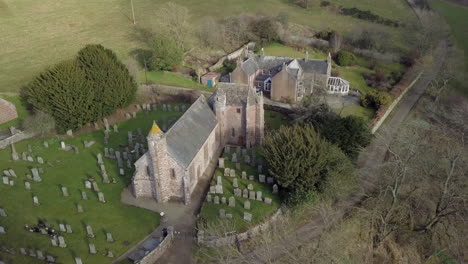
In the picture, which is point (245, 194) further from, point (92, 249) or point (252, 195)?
point (92, 249)

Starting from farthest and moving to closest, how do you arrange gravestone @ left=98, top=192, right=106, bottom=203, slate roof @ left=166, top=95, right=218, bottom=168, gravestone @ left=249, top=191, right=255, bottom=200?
gravestone @ left=249, top=191, right=255, bottom=200, gravestone @ left=98, top=192, right=106, bottom=203, slate roof @ left=166, top=95, right=218, bottom=168

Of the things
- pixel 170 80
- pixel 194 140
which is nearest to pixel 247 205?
pixel 194 140

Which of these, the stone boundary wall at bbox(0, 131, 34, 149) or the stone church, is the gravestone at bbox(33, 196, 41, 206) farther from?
the stone boundary wall at bbox(0, 131, 34, 149)

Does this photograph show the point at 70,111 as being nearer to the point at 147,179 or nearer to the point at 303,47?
the point at 147,179

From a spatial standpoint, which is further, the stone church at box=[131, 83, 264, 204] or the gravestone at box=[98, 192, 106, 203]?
the gravestone at box=[98, 192, 106, 203]

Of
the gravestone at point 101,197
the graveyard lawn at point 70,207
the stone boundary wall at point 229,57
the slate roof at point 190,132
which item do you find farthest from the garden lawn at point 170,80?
the gravestone at point 101,197

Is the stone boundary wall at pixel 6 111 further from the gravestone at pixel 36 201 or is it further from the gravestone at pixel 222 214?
the gravestone at pixel 222 214

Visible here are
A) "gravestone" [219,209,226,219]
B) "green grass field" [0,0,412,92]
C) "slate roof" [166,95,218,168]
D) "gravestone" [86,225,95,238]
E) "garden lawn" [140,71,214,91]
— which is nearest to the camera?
"gravestone" [86,225,95,238]

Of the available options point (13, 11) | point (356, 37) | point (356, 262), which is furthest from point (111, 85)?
point (13, 11)

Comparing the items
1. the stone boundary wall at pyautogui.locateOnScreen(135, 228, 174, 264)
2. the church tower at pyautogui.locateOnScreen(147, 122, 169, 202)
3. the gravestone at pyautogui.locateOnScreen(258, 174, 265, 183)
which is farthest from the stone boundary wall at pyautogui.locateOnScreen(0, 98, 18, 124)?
the gravestone at pyautogui.locateOnScreen(258, 174, 265, 183)
